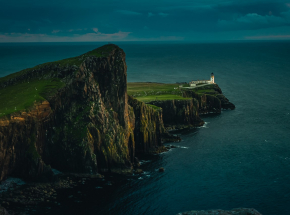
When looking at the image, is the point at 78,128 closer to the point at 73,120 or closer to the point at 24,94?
the point at 73,120

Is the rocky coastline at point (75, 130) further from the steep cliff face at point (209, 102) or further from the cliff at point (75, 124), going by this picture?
the steep cliff face at point (209, 102)

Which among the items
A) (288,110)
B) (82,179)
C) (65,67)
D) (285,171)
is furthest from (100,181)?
(288,110)

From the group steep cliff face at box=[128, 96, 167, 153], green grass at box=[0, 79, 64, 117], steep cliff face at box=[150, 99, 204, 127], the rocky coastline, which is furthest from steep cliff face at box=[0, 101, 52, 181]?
steep cliff face at box=[150, 99, 204, 127]

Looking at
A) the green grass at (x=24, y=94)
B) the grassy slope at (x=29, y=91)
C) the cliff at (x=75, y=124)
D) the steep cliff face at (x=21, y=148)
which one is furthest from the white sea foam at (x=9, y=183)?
the grassy slope at (x=29, y=91)

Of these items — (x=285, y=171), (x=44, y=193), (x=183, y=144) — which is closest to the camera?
(x=44, y=193)

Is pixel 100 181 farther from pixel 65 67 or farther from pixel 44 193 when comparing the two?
pixel 65 67

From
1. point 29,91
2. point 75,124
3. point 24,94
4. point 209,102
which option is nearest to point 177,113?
point 209,102
